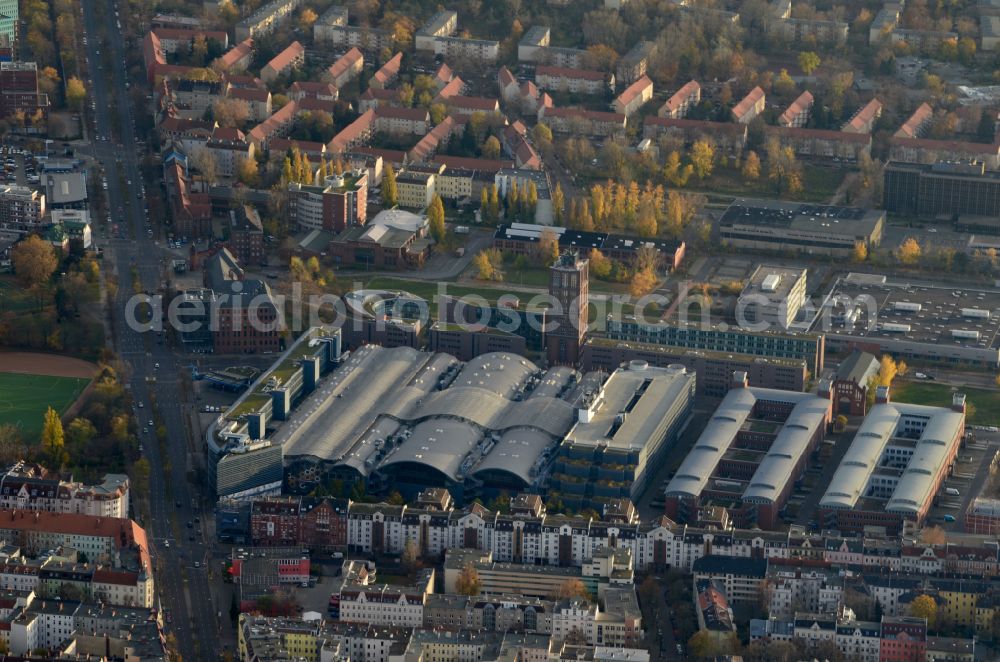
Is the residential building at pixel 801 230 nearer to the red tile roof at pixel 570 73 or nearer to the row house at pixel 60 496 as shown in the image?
the red tile roof at pixel 570 73

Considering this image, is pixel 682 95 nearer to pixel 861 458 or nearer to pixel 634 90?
pixel 634 90

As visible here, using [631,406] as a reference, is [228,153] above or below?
below

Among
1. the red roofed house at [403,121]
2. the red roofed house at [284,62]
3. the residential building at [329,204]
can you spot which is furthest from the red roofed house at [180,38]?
the residential building at [329,204]

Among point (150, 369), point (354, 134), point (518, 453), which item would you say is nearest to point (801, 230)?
point (354, 134)

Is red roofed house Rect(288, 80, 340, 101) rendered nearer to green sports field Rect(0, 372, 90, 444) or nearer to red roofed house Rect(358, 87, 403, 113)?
red roofed house Rect(358, 87, 403, 113)

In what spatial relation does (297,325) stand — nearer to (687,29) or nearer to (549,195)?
(549,195)

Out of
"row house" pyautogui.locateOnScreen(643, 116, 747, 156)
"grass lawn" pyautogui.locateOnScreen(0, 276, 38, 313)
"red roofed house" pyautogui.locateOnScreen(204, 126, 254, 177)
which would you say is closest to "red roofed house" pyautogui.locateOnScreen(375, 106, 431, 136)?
"red roofed house" pyautogui.locateOnScreen(204, 126, 254, 177)
